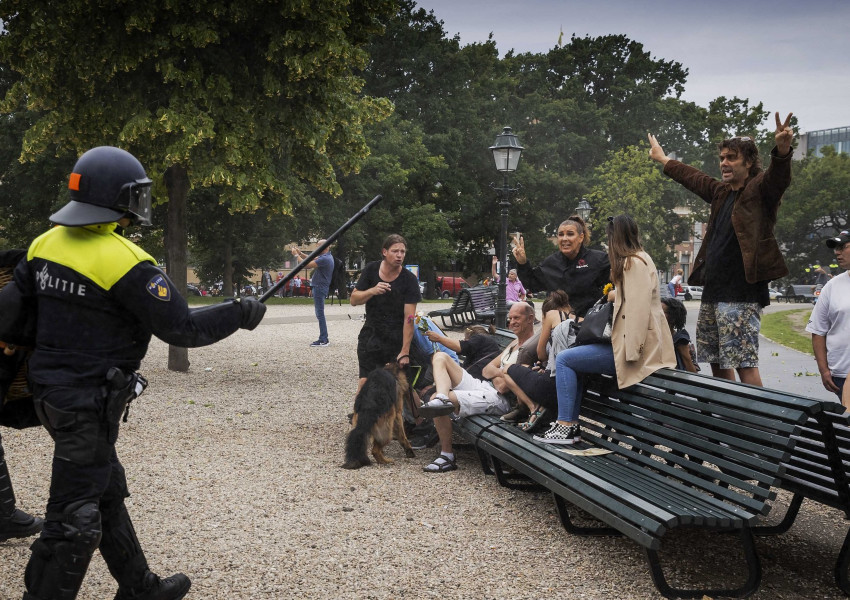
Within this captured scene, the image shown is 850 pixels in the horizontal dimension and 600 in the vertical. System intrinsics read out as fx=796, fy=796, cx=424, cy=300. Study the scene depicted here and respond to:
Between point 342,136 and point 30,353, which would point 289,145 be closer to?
point 342,136

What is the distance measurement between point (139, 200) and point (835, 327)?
437cm

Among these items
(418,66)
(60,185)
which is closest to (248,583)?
(60,185)

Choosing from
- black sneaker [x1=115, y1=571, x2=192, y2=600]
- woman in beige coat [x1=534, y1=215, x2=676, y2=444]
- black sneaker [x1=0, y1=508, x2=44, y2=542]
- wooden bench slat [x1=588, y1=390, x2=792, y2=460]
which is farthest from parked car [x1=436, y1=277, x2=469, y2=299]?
black sneaker [x1=115, y1=571, x2=192, y2=600]

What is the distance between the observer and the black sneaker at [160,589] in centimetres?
345

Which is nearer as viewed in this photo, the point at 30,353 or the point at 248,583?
the point at 30,353

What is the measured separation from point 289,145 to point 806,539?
857 cm

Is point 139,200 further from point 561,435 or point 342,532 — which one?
point 561,435

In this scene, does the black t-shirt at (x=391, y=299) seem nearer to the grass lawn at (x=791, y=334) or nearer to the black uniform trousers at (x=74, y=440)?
the black uniform trousers at (x=74, y=440)

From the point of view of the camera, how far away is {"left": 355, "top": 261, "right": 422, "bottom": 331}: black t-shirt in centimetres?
733

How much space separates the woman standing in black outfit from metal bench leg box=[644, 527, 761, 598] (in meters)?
2.76

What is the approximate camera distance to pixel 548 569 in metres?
4.20

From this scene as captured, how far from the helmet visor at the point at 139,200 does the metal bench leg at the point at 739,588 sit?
106 inches

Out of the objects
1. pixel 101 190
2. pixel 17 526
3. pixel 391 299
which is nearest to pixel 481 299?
pixel 391 299

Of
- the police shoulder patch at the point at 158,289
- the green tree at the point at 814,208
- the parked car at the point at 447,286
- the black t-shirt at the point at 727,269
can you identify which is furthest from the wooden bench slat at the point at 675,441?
the green tree at the point at 814,208
